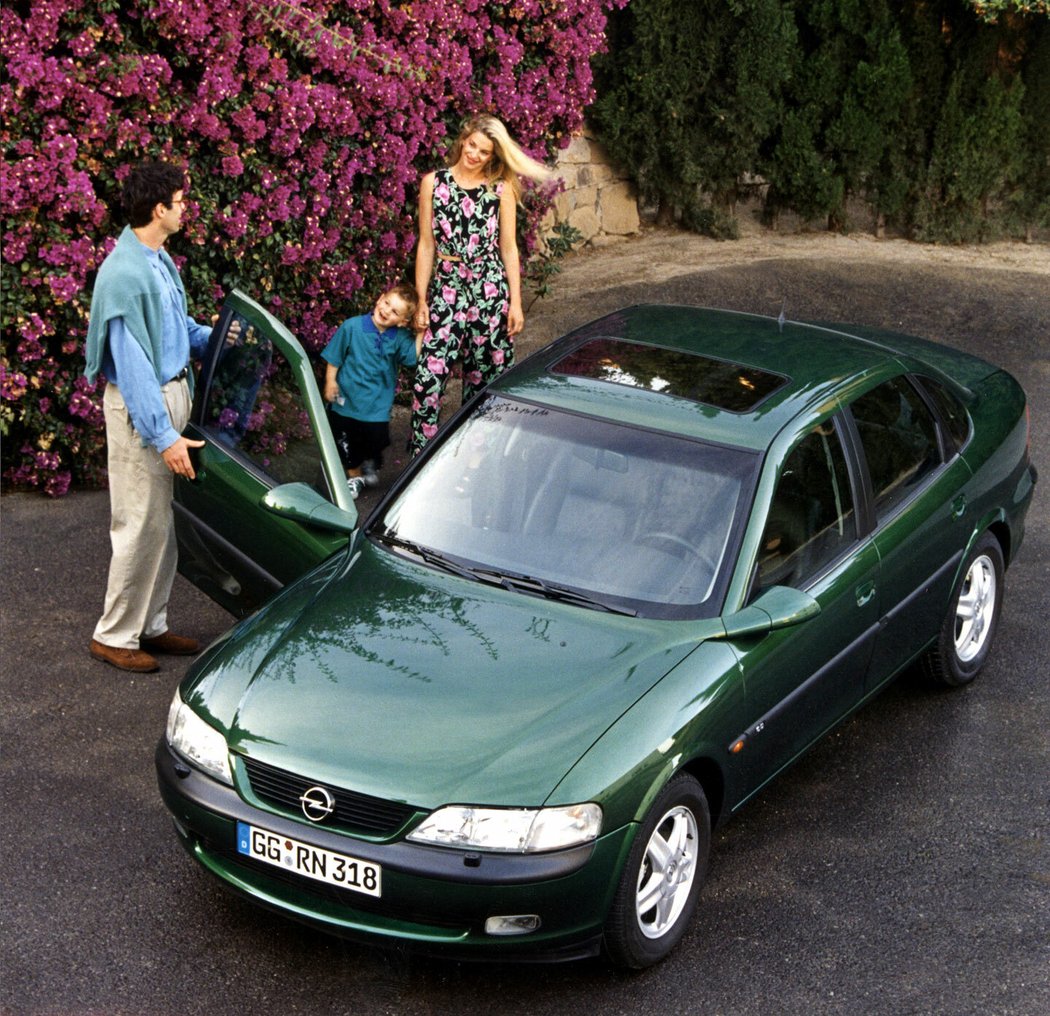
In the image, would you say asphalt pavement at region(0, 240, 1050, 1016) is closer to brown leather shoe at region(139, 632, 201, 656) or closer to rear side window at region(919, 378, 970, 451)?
brown leather shoe at region(139, 632, 201, 656)

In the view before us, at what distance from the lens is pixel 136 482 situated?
20.3 ft

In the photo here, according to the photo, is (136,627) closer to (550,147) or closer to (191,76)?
(191,76)

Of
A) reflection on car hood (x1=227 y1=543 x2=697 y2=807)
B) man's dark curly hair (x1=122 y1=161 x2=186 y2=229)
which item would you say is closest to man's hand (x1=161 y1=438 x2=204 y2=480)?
man's dark curly hair (x1=122 y1=161 x2=186 y2=229)

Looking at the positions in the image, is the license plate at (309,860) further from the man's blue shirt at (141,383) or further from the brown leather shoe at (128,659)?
the brown leather shoe at (128,659)

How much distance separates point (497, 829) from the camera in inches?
162

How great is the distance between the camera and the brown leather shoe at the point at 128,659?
21.2 ft

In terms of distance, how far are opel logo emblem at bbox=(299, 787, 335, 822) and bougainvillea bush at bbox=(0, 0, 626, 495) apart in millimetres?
4213

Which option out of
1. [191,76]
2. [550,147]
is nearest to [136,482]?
[191,76]

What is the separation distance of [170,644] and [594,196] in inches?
323

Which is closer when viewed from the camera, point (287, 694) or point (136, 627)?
point (287, 694)

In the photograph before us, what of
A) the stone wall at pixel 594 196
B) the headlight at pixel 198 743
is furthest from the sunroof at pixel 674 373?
the stone wall at pixel 594 196

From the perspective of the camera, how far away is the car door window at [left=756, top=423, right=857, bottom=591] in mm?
5074

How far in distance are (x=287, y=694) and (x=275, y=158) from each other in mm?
4915

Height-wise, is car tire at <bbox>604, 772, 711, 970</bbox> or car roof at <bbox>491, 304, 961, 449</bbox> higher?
car roof at <bbox>491, 304, 961, 449</bbox>
